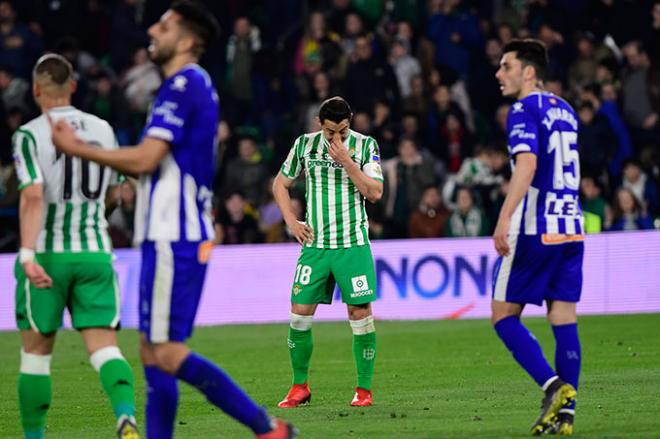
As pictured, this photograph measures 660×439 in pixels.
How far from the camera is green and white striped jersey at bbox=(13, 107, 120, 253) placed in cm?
763

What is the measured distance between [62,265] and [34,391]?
A: 724mm

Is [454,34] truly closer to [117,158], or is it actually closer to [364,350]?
[364,350]

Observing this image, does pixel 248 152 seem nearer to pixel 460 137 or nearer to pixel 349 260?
pixel 460 137

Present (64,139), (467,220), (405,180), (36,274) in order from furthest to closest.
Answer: (405,180), (467,220), (36,274), (64,139)

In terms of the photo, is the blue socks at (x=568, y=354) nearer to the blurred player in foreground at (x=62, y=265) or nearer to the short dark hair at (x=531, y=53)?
the short dark hair at (x=531, y=53)

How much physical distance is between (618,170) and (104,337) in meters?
13.5

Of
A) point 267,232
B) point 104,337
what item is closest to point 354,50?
point 267,232

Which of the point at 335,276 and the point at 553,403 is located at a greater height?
the point at 335,276

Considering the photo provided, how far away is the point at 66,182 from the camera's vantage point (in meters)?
7.71

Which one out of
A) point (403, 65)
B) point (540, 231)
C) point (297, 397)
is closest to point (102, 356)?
point (540, 231)

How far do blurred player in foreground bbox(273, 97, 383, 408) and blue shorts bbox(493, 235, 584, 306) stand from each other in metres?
2.09

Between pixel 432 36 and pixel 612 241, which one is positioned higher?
pixel 432 36

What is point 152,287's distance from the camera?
6.83 meters

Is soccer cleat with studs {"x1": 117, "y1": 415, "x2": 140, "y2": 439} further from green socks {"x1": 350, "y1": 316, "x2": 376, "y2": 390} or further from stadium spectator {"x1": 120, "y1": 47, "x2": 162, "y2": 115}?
stadium spectator {"x1": 120, "y1": 47, "x2": 162, "y2": 115}
